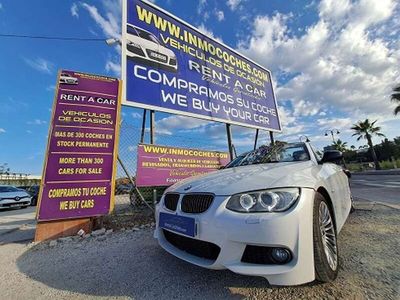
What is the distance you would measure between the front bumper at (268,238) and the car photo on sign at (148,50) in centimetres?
504

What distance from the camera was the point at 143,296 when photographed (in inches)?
84.6

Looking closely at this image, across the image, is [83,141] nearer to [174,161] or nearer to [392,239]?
[174,161]

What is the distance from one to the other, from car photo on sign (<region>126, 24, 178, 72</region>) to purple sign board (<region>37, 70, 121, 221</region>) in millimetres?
1197

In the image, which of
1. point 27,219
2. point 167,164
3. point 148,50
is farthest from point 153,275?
point 27,219

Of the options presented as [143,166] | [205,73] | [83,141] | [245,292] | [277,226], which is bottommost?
[245,292]

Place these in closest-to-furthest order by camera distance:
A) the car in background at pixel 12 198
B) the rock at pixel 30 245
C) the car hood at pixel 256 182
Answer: the car hood at pixel 256 182 < the rock at pixel 30 245 < the car in background at pixel 12 198

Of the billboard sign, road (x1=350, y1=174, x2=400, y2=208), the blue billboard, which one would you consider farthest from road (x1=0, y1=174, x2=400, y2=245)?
the blue billboard

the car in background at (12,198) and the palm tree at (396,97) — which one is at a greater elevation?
the palm tree at (396,97)

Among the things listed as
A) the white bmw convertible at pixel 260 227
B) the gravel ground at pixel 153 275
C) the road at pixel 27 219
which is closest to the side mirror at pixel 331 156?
the white bmw convertible at pixel 260 227

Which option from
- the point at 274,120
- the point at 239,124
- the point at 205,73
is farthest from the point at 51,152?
the point at 274,120

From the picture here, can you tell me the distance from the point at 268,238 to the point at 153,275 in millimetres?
1324

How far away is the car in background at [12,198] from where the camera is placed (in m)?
12.9

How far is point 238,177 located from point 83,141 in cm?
335

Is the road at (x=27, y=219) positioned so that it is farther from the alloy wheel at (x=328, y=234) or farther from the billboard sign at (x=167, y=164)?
the alloy wheel at (x=328, y=234)
